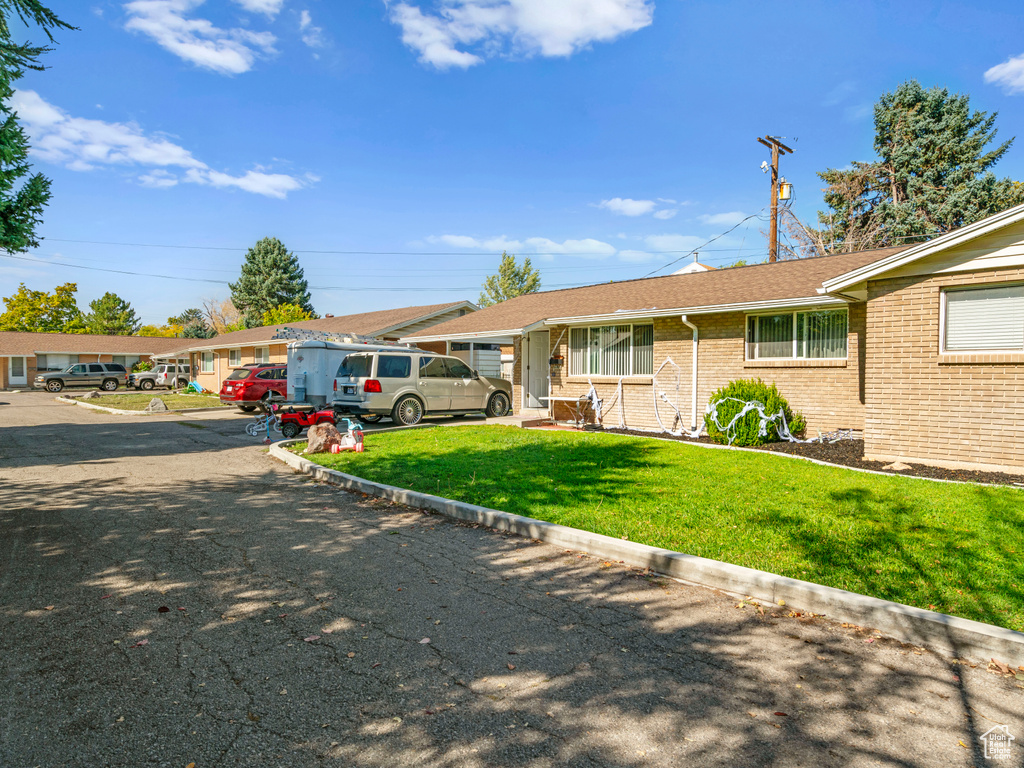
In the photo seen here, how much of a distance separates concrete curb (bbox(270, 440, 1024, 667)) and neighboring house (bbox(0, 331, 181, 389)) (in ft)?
168

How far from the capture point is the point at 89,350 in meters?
49.2

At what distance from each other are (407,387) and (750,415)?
26.4 ft

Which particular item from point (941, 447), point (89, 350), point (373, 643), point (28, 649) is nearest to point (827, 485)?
point (941, 447)

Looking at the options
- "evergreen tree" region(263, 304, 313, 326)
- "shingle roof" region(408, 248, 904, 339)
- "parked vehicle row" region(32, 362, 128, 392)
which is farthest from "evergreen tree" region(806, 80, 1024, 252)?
"parked vehicle row" region(32, 362, 128, 392)

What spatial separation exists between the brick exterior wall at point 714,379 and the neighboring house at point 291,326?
9109mm

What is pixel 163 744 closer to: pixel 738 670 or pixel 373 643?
pixel 373 643

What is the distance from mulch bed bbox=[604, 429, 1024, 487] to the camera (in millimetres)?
8109

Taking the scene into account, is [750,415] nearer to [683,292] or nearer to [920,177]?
[683,292]

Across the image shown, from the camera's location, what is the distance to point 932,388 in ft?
29.7

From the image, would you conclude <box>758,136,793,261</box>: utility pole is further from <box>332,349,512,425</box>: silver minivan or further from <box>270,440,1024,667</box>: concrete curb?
<box>270,440,1024,667</box>: concrete curb

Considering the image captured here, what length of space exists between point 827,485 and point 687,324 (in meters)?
6.58

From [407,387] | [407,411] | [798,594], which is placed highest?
[407,387]

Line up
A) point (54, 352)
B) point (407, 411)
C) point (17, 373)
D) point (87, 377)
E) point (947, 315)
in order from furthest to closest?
point (54, 352)
point (17, 373)
point (87, 377)
point (407, 411)
point (947, 315)

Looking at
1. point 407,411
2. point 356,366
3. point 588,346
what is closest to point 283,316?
point 356,366
